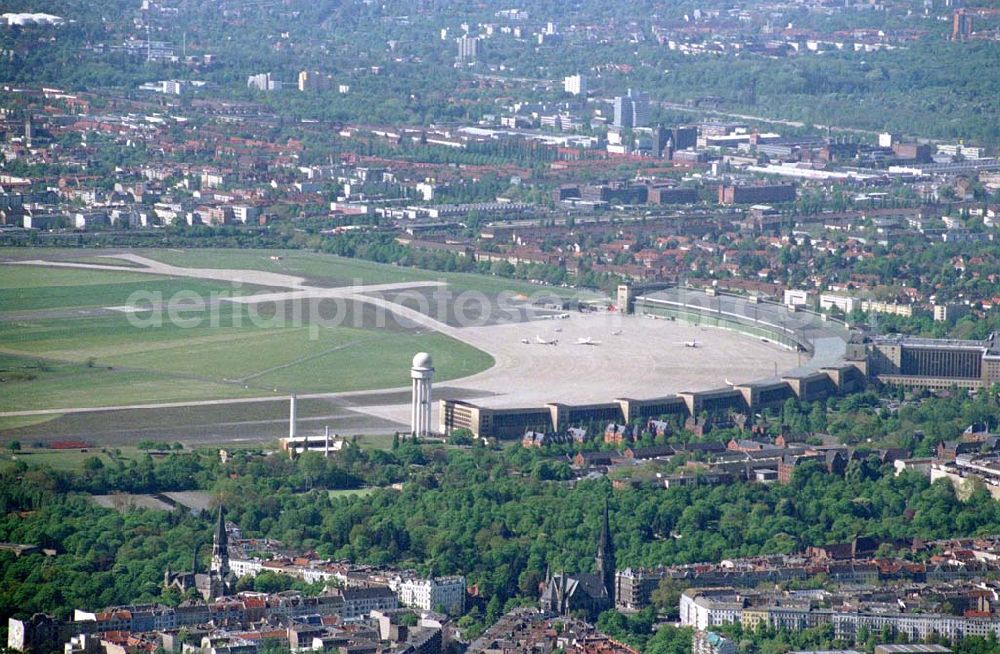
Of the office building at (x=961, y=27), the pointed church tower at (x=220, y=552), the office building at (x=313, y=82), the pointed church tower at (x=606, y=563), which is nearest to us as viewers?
the pointed church tower at (x=220, y=552)

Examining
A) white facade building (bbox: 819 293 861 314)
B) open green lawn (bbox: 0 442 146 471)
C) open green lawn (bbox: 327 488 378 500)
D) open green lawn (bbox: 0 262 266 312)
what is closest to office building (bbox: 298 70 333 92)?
open green lawn (bbox: 0 262 266 312)

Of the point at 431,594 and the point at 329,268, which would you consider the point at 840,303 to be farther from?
the point at 431,594

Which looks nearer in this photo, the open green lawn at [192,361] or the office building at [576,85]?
the open green lawn at [192,361]

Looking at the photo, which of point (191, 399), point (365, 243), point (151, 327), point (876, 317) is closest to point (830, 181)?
point (365, 243)

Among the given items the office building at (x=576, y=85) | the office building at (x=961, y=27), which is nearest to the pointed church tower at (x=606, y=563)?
the office building at (x=576, y=85)

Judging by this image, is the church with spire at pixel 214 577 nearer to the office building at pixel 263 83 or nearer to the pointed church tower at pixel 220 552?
the pointed church tower at pixel 220 552

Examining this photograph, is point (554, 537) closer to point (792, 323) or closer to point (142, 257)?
point (792, 323)

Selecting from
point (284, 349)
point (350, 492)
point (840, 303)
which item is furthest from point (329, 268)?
point (350, 492)

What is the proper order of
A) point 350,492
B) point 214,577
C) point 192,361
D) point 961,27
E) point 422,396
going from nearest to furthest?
point 214,577 < point 350,492 < point 422,396 < point 192,361 < point 961,27
